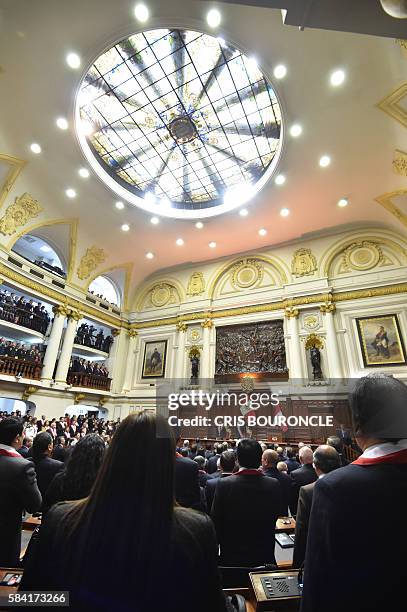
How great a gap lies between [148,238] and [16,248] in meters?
7.09

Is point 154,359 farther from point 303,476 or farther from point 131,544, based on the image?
point 131,544

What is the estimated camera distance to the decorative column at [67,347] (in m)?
13.3

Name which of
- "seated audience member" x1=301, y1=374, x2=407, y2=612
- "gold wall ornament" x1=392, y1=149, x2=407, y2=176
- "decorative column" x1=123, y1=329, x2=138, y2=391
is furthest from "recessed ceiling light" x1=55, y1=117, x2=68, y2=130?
"seated audience member" x1=301, y1=374, x2=407, y2=612

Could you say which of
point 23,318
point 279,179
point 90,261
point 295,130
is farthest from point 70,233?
point 295,130

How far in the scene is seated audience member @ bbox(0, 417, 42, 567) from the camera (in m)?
2.22

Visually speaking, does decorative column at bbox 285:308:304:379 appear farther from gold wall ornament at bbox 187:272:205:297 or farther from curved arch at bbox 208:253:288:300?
gold wall ornament at bbox 187:272:205:297

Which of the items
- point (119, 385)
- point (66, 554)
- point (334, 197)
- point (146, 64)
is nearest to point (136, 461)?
point (66, 554)

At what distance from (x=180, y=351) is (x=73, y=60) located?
1234cm

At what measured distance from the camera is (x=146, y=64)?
30.2 ft

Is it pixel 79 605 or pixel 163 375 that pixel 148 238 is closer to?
pixel 163 375

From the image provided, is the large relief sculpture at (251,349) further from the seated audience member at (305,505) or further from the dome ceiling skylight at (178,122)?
the seated audience member at (305,505)

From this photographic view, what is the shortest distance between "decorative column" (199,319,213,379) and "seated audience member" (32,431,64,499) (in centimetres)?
1149

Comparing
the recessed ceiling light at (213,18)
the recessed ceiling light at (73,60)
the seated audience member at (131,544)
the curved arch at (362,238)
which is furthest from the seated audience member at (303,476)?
the curved arch at (362,238)

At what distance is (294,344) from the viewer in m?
13.2
